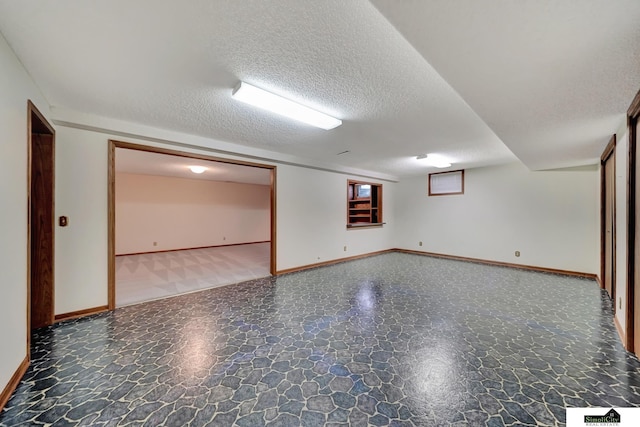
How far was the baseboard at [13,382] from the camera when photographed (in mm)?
1506

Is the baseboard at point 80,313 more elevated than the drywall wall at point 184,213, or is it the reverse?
the drywall wall at point 184,213

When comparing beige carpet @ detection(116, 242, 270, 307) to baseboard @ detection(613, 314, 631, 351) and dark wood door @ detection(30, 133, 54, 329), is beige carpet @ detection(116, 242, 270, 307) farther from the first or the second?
baseboard @ detection(613, 314, 631, 351)

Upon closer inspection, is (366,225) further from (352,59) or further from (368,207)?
(352,59)

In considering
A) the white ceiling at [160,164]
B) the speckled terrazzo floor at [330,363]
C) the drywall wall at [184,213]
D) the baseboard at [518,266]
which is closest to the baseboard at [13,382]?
the speckled terrazzo floor at [330,363]

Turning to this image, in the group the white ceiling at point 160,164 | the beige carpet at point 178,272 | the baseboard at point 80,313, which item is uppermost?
the white ceiling at point 160,164

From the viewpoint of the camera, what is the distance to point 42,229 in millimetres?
2525

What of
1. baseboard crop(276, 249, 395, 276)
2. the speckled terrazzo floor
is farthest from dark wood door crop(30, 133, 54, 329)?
baseboard crop(276, 249, 395, 276)

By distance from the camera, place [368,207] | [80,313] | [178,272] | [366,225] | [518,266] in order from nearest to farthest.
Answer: [80,313] < [178,272] < [518,266] < [366,225] < [368,207]

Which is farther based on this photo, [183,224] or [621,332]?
[183,224]

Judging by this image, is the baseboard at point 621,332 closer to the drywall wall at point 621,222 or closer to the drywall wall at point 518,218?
the drywall wall at point 621,222

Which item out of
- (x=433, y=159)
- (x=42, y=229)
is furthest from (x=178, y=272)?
(x=433, y=159)

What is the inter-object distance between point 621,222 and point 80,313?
19.4 ft

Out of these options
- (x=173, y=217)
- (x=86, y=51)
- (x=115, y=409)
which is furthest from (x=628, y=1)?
(x=173, y=217)

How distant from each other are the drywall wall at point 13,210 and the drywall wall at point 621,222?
4801 mm
